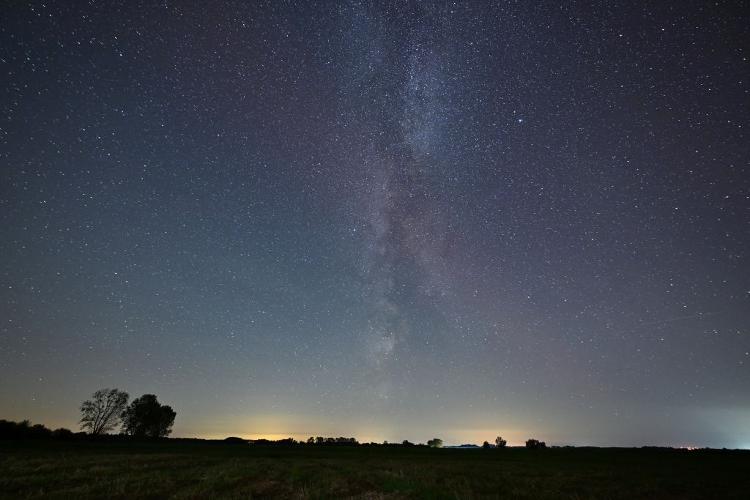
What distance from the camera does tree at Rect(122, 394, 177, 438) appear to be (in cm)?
11457

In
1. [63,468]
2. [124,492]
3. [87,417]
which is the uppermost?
[87,417]

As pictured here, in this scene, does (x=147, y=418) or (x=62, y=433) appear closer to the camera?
(x=62, y=433)

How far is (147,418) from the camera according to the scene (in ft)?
385

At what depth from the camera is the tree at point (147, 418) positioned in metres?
115

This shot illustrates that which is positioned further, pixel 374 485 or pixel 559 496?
pixel 374 485

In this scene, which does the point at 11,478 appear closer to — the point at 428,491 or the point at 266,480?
the point at 266,480

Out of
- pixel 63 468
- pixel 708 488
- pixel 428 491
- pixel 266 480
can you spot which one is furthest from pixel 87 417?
pixel 708 488

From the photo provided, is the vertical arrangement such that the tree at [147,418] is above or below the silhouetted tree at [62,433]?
above

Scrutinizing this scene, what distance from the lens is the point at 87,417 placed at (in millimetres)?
99000

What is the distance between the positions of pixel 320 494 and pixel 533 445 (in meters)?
156

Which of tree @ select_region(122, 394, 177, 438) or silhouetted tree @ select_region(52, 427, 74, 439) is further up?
tree @ select_region(122, 394, 177, 438)

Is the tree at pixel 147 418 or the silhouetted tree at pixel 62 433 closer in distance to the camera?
the silhouetted tree at pixel 62 433

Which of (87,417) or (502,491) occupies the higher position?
(87,417)

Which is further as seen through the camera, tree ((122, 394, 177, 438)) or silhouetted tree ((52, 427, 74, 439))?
tree ((122, 394, 177, 438))
